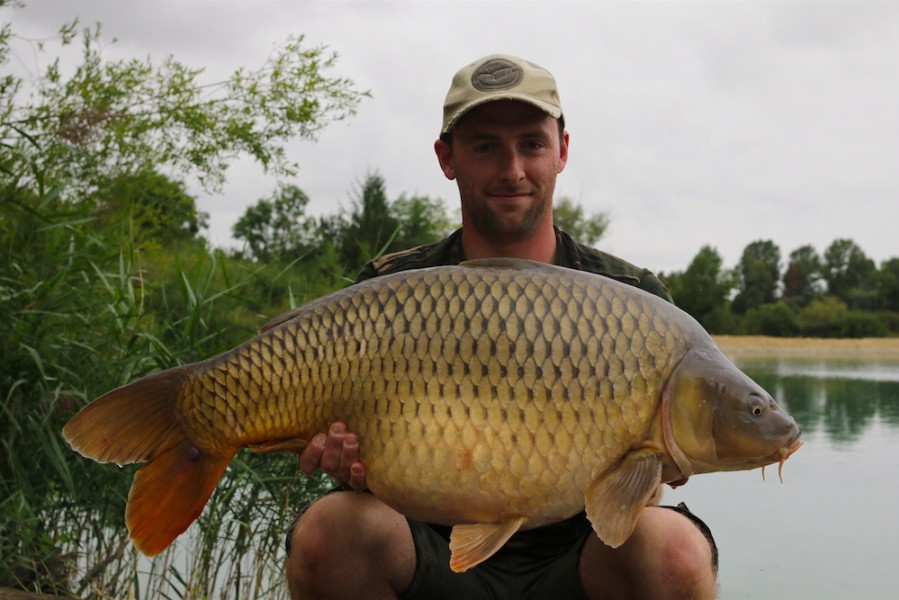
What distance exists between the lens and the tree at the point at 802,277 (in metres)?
39.1

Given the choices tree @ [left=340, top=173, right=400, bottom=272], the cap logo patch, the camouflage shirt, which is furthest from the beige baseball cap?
tree @ [left=340, top=173, right=400, bottom=272]

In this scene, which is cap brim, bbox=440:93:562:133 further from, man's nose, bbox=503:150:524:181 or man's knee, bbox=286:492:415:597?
man's knee, bbox=286:492:415:597

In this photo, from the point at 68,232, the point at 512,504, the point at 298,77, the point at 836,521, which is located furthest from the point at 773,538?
the point at 512,504

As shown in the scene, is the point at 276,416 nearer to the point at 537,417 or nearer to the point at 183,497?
the point at 183,497

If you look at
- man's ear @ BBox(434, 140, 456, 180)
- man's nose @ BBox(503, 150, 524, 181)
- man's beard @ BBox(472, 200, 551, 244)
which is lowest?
man's beard @ BBox(472, 200, 551, 244)

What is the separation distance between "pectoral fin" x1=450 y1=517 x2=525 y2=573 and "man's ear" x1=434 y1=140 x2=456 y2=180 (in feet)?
2.99

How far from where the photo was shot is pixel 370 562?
65.5 inches

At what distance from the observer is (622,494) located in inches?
52.9

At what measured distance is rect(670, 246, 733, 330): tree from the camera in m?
30.3

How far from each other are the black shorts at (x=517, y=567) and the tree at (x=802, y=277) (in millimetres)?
37822

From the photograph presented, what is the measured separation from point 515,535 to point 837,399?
12377 mm

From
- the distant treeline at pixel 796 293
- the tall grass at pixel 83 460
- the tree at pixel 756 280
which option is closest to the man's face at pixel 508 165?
the tall grass at pixel 83 460

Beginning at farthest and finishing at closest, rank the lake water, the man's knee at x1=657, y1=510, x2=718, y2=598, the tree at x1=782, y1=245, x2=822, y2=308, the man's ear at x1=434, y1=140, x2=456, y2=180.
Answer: the tree at x1=782, y1=245, x2=822, y2=308, the lake water, the man's ear at x1=434, y1=140, x2=456, y2=180, the man's knee at x1=657, y1=510, x2=718, y2=598

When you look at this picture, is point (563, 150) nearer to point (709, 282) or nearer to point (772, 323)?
point (772, 323)
